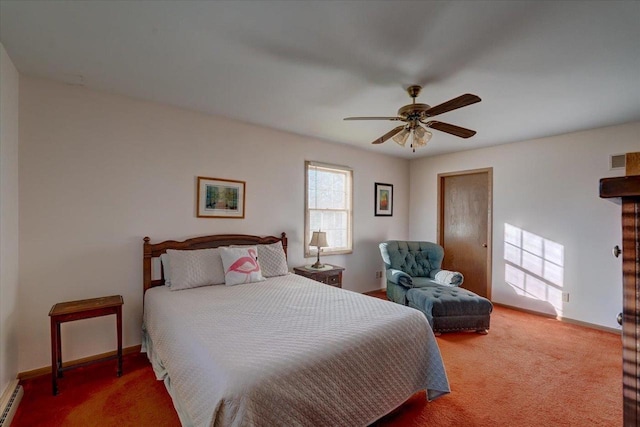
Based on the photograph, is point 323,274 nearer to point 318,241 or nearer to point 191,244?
point 318,241

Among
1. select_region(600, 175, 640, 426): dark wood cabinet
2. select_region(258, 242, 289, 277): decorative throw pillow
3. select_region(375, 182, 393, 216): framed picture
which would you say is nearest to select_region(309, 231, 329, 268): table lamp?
select_region(258, 242, 289, 277): decorative throw pillow

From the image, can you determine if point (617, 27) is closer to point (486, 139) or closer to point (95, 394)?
point (486, 139)

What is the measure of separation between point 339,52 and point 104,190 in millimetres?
2370

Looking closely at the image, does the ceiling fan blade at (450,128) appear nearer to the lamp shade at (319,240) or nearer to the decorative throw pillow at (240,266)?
the lamp shade at (319,240)

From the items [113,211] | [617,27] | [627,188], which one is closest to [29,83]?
[113,211]

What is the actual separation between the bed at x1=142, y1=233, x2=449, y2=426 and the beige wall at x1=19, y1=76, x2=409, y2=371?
1.98ft

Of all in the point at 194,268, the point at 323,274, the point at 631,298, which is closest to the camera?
the point at 631,298

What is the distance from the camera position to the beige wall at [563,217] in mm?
3477

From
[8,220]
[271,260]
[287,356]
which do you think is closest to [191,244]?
[271,260]

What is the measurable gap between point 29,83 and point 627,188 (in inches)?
143

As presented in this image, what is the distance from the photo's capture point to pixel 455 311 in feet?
10.7

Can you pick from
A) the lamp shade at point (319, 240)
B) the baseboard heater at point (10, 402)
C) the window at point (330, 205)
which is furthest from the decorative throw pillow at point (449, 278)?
the baseboard heater at point (10, 402)

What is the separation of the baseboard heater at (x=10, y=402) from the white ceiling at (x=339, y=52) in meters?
2.37

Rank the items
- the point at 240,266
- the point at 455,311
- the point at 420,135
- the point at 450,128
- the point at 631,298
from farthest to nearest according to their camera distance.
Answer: the point at 455,311 → the point at 240,266 → the point at 420,135 → the point at 450,128 → the point at 631,298
